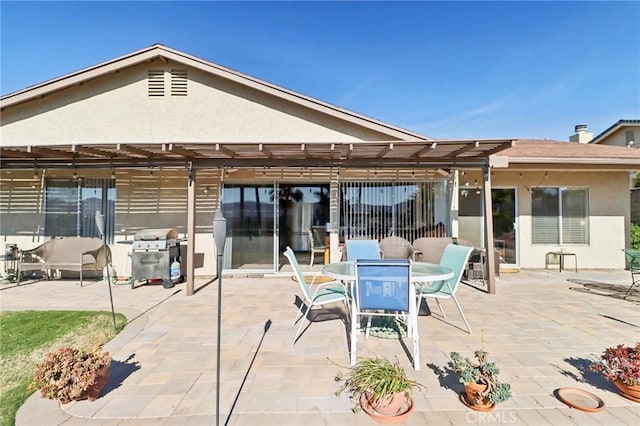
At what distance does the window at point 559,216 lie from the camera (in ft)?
31.4

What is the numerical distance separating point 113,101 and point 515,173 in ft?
38.6

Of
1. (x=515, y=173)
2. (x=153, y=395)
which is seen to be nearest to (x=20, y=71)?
(x=153, y=395)

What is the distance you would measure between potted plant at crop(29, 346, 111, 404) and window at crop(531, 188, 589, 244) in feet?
35.7

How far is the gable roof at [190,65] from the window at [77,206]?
239cm

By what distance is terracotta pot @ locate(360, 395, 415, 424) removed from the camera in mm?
2428

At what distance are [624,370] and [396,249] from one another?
4812 millimetres

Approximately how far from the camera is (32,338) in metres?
4.39

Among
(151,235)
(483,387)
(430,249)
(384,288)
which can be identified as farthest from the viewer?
(430,249)

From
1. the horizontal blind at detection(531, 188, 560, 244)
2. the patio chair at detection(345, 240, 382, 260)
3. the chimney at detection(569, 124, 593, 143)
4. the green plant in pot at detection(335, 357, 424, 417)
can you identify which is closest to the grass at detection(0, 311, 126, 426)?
the green plant in pot at detection(335, 357, 424, 417)

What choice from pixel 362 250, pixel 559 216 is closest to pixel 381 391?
pixel 362 250

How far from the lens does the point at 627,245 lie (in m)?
9.56

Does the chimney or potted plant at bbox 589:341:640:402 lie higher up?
the chimney

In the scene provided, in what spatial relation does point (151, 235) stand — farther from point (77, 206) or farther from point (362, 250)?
point (362, 250)

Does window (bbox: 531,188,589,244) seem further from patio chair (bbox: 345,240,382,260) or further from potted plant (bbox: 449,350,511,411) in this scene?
potted plant (bbox: 449,350,511,411)
